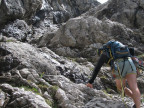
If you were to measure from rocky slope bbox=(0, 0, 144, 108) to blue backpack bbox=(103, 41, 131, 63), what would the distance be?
1713mm

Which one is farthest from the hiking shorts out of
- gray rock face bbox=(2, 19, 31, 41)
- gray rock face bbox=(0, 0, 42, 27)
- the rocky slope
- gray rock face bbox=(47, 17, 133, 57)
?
gray rock face bbox=(0, 0, 42, 27)

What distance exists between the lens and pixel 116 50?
266 inches

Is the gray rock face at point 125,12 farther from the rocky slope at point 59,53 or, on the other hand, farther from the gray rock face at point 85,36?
the gray rock face at point 85,36

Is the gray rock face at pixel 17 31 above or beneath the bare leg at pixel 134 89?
above

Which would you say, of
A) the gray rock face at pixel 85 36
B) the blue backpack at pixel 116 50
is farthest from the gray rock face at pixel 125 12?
the blue backpack at pixel 116 50

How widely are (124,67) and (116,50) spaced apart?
2.56 feet

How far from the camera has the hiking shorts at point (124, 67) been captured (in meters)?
6.35

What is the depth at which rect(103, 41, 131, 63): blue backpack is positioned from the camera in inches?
263

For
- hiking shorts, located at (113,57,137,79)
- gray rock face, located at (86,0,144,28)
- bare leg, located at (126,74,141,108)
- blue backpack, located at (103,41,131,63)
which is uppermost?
gray rock face, located at (86,0,144,28)

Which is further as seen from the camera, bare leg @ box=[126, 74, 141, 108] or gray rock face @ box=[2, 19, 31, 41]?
gray rock face @ box=[2, 19, 31, 41]

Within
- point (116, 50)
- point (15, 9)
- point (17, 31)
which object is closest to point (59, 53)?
point (116, 50)

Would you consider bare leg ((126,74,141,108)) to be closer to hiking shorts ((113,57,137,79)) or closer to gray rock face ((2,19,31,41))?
hiking shorts ((113,57,137,79))

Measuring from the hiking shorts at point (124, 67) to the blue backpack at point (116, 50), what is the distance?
20cm

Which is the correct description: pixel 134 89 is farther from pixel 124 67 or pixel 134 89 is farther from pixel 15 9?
pixel 15 9
